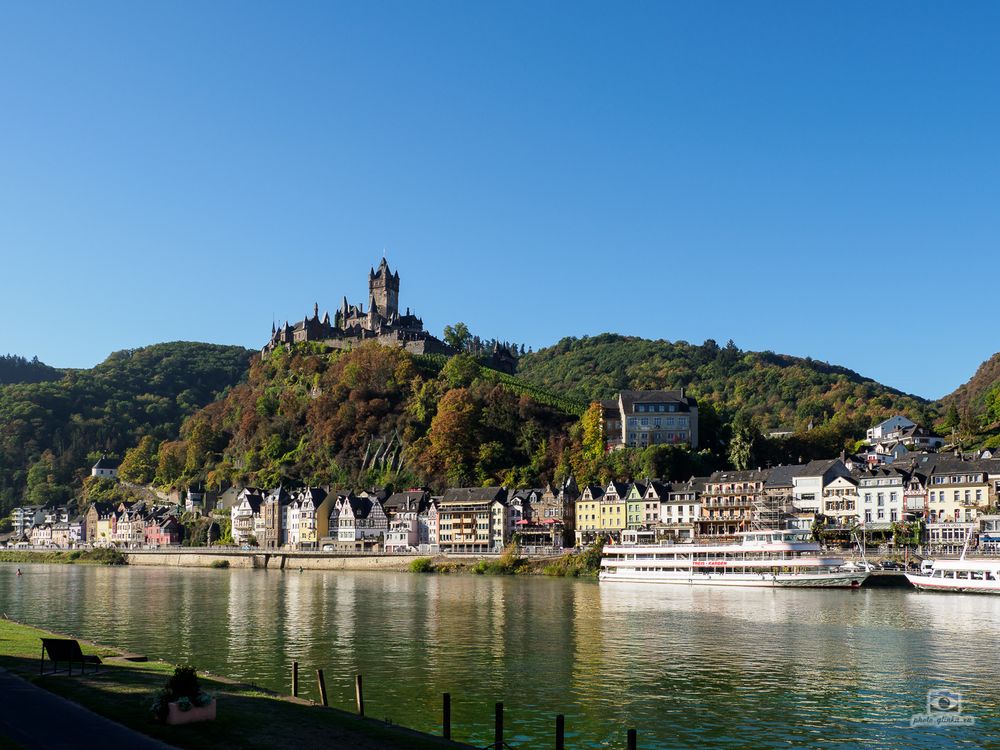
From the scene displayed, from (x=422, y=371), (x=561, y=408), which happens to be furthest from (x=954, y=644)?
(x=422, y=371)

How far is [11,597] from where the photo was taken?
237 ft

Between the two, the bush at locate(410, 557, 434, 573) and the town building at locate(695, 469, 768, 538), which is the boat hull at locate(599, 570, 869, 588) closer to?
the town building at locate(695, 469, 768, 538)

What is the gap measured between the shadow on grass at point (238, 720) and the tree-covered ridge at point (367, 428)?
10545 centimetres

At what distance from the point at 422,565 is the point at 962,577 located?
56068mm

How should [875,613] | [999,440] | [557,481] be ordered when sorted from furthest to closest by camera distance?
1. [557,481]
2. [999,440]
3. [875,613]

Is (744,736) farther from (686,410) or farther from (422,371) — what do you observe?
(422,371)

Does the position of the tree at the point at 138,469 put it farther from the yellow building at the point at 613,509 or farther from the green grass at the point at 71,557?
the yellow building at the point at 613,509

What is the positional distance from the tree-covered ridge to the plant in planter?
363 ft

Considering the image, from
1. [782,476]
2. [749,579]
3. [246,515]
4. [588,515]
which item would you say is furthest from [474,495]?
[246,515]

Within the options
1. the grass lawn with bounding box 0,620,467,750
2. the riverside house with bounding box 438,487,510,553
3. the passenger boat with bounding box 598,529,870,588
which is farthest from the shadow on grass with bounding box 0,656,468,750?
the riverside house with bounding box 438,487,510,553

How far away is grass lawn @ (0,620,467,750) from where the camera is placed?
20355 mm

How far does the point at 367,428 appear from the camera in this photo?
161 meters

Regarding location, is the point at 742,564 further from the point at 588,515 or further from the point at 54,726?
the point at 54,726

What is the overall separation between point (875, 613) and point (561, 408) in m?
90.9
